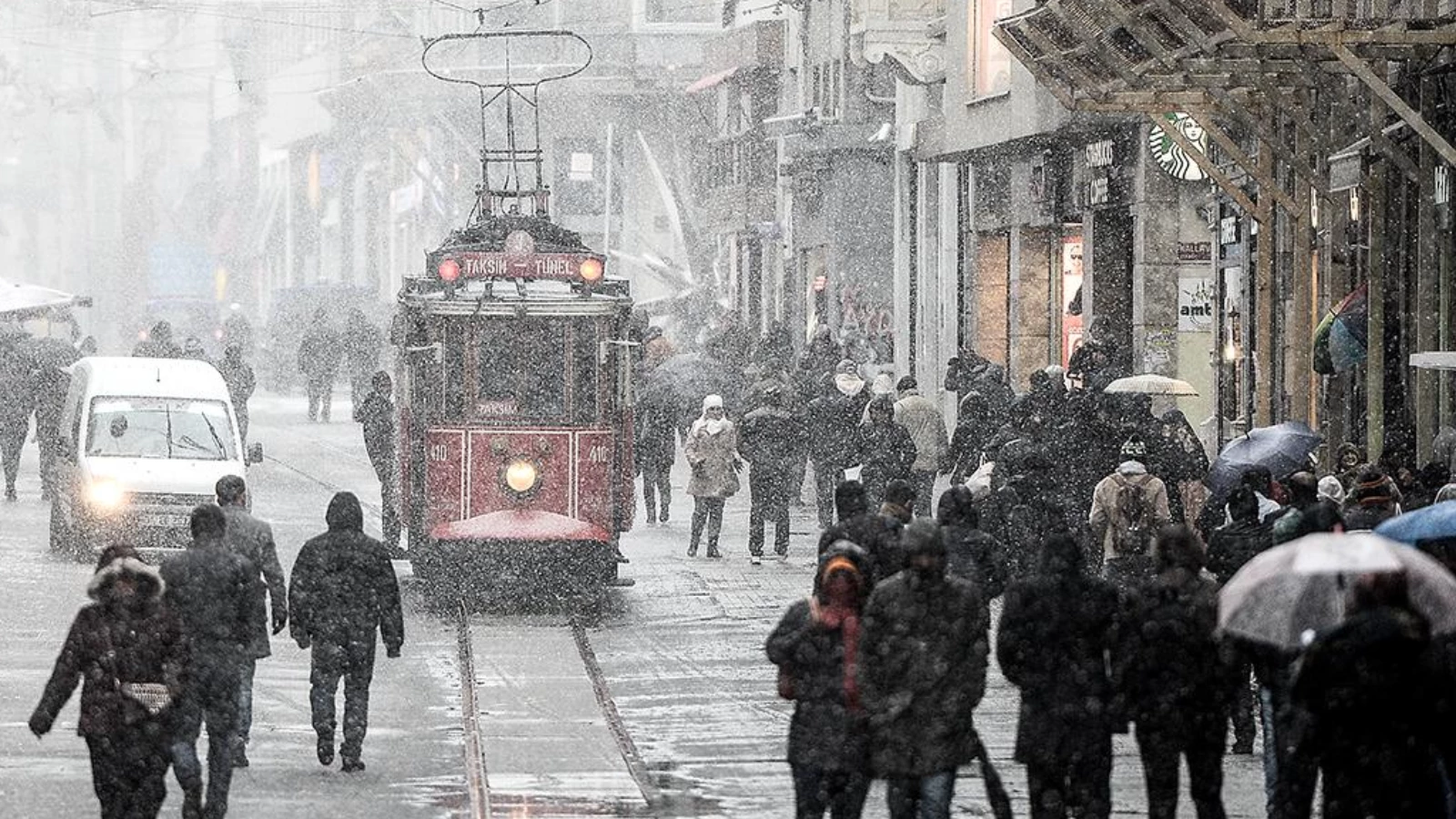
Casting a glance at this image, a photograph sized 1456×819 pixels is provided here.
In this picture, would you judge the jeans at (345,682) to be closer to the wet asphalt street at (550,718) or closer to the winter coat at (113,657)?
the wet asphalt street at (550,718)

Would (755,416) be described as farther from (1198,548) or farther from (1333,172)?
(1198,548)

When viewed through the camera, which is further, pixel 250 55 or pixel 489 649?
pixel 250 55

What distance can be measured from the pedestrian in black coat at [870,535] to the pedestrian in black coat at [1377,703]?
5.07m

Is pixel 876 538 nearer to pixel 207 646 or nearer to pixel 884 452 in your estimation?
pixel 207 646

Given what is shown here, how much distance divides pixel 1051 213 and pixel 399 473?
15.1 m

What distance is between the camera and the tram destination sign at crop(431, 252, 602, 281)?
2383cm

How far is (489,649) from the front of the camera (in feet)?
Result: 68.9

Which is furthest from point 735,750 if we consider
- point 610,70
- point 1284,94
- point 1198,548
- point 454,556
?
point 610,70

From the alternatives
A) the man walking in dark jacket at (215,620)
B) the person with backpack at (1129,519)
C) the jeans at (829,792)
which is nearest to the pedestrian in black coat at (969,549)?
the person with backpack at (1129,519)

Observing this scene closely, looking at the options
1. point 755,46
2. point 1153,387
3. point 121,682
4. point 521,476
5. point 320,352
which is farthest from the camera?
point 755,46

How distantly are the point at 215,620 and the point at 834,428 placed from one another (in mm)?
16425

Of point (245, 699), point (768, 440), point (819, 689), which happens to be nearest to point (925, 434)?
point (768, 440)

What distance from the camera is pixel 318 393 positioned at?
2046 inches

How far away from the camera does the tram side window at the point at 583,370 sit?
76.8 ft
